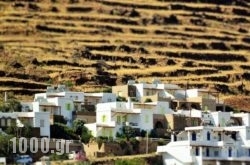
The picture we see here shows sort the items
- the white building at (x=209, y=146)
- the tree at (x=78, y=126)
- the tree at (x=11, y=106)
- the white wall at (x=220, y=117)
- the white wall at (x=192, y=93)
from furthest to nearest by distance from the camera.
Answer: the white wall at (x=192, y=93) < the white wall at (x=220, y=117) < the tree at (x=11, y=106) < the tree at (x=78, y=126) < the white building at (x=209, y=146)

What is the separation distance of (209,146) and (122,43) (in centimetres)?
3834

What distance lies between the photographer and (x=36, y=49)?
9150 cm

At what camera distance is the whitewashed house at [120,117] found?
6338cm

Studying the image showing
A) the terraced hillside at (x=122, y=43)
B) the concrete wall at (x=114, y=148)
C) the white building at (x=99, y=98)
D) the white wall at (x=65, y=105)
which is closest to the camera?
the concrete wall at (x=114, y=148)

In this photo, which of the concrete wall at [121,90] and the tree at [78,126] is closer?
the tree at [78,126]

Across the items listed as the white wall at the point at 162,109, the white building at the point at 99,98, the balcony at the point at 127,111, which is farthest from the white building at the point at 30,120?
the white building at the point at 99,98

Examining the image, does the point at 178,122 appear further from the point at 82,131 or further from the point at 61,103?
the point at 61,103

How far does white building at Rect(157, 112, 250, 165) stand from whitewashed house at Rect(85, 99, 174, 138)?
3.93 meters

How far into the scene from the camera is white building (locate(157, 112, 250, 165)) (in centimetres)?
5775

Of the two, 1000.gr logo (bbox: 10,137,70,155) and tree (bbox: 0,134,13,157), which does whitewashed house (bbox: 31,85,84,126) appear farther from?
tree (bbox: 0,134,13,157)

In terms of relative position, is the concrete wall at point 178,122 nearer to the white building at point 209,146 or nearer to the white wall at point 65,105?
the white building at point 209,146

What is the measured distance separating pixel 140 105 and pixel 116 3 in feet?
147

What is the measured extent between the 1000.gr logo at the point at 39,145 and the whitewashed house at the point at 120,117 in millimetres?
3256

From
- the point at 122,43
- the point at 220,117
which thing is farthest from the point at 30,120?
the point at 122,43
